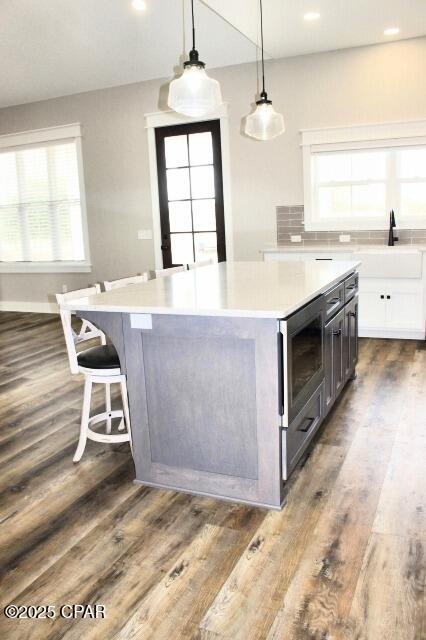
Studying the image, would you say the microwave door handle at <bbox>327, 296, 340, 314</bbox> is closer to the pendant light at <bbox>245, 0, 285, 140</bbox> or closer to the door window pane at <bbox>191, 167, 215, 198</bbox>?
the pendant light at <bbox>245, 0, 285, 140</bbox>

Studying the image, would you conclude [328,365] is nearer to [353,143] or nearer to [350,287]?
[350,287]

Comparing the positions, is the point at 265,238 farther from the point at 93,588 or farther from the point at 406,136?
the point at 93,588

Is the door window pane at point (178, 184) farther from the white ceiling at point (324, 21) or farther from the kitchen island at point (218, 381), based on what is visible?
the kitchen island at point (218, 381)

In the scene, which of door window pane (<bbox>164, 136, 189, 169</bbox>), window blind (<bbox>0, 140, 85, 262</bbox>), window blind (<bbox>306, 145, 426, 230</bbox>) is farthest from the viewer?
window blind (<bbox>0, 140, 85, 262</bbox>)

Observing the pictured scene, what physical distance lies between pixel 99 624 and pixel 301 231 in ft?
16.2

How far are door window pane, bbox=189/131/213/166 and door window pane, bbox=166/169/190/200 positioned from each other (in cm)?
19

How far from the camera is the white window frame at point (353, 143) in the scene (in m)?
5.54

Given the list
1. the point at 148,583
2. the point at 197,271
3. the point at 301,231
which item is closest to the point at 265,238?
the point at 301,231

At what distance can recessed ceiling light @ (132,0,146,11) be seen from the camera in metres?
4.30

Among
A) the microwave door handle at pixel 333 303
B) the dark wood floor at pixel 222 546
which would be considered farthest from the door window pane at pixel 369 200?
the dark wood floor at pixel 222 546

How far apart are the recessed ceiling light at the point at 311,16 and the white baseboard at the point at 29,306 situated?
15.4 ft

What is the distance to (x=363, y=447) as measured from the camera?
3041 millimetres

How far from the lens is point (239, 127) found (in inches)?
245

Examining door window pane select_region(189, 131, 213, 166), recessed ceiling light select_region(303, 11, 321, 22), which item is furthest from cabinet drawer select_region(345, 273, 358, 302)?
door window pane select_region(189, 131, 213, 166)
